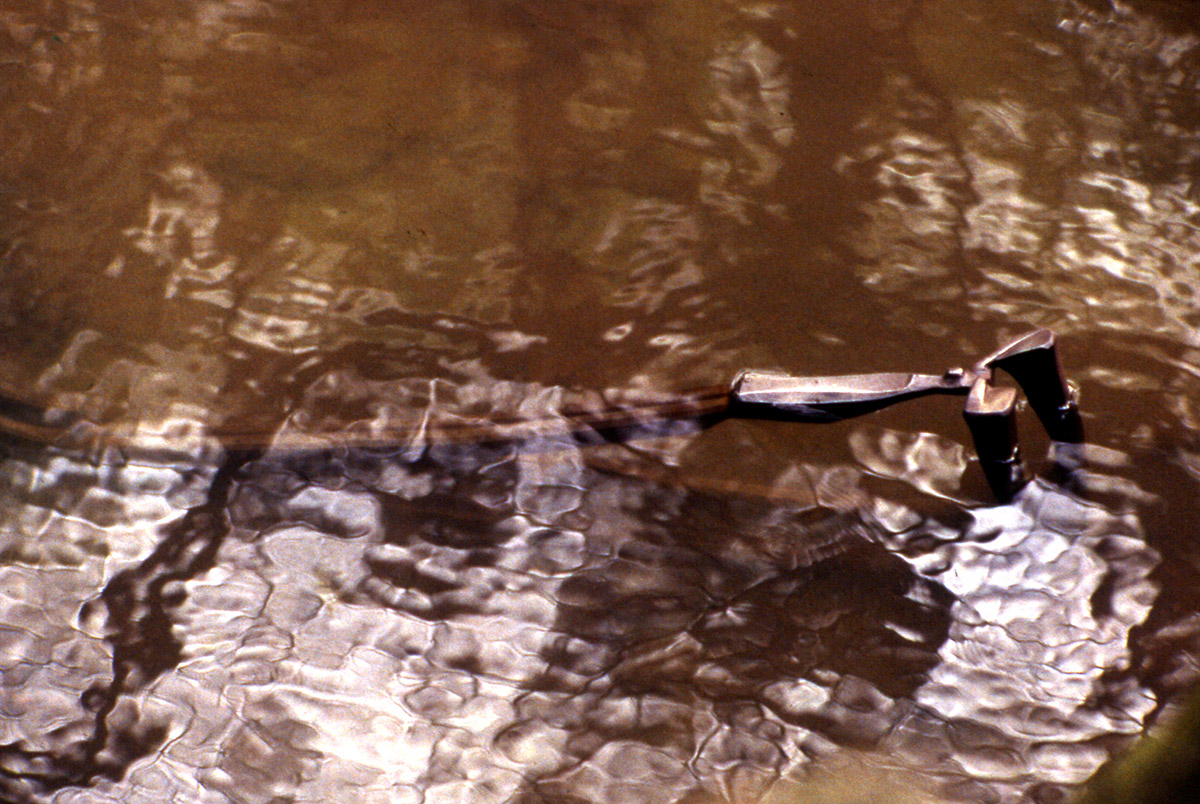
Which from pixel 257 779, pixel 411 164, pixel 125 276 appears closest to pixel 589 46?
pixel 411 164

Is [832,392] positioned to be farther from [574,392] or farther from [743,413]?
[574,392]

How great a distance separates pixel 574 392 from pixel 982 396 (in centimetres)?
26

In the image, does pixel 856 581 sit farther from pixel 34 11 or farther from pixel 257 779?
pixel 34 11

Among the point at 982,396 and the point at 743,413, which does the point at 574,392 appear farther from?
the point at 982,396

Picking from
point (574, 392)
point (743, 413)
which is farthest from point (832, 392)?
point (574, 392)

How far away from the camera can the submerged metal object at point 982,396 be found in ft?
1.96

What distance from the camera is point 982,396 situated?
59cm

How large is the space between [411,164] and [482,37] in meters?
0.17

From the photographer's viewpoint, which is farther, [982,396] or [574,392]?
[574,392]

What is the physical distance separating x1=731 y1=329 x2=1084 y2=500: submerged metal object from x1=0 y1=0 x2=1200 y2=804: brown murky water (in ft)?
0.06

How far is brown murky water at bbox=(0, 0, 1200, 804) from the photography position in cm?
56

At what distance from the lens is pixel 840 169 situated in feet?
2.69

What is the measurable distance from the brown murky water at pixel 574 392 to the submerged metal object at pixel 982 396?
0.02 meters

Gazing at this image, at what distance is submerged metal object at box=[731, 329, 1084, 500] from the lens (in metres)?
0.60
